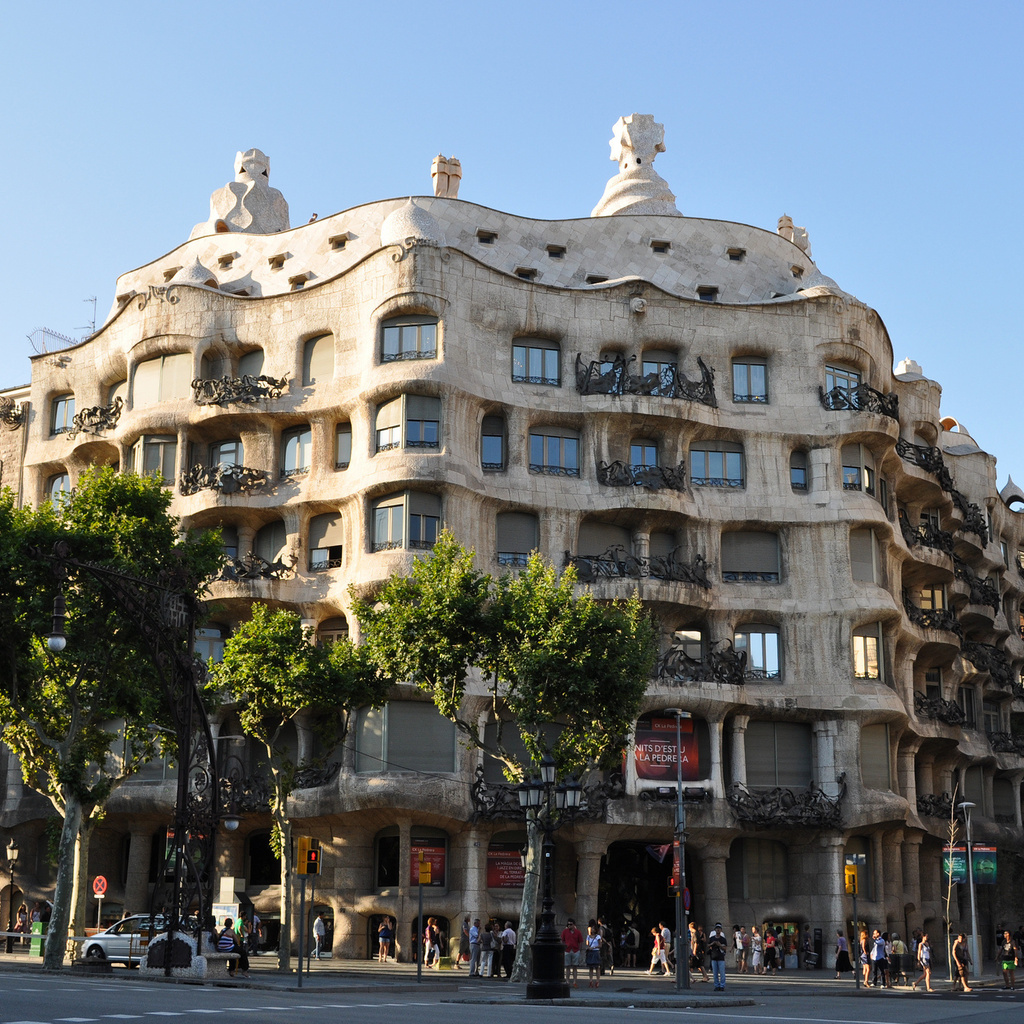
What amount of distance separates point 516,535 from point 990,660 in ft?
90.0

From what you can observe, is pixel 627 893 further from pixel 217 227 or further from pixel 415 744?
pixel 217 227

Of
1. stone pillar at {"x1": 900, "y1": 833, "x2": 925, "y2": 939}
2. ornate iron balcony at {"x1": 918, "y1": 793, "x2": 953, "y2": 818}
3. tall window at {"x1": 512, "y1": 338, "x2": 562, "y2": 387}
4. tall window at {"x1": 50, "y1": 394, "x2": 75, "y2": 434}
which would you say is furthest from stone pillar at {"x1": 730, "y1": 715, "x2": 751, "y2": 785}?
tall window at {"x1": 50, "y1": 394, "x2": 75, "y2": 434}

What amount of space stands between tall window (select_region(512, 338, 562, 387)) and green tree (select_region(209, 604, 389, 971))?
568 inches

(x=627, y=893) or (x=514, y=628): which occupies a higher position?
(x=514, y=628)

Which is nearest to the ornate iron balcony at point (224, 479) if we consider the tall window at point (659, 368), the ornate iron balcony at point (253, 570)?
the ornate iron balcony at point (253, 570)

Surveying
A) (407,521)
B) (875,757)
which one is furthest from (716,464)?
(407,521)

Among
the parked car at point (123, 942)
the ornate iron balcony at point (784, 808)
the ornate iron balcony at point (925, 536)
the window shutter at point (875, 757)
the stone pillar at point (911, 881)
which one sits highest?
the ornate iron balcony at point (925, 536)

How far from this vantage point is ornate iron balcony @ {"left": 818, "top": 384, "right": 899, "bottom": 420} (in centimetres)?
5197

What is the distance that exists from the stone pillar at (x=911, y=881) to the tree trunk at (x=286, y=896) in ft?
79.8

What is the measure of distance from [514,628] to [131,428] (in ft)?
73.6

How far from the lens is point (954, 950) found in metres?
37.5

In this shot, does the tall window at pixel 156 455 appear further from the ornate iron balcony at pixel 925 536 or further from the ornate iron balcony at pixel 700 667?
the ornate iron balcony at pixel 925 536

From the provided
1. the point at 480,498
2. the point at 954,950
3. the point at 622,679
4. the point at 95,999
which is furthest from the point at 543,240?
the point at 95,999

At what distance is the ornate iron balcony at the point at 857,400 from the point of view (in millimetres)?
51969
